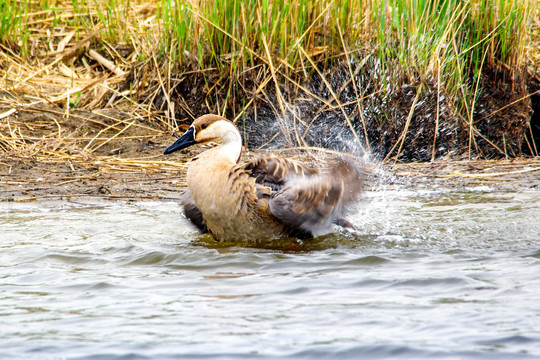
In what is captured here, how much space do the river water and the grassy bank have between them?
6.86 ft

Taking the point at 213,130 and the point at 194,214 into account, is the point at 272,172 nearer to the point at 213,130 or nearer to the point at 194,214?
the point at 213,130

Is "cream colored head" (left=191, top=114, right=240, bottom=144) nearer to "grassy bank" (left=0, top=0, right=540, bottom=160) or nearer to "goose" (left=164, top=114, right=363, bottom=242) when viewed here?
"goose" (left=164, top=114, right=363, bottom=242)

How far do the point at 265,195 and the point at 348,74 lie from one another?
3.41 metres

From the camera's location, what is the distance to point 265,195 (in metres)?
4.69

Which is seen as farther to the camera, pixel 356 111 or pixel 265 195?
pixel 356 111

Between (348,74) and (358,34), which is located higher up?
(358,34)

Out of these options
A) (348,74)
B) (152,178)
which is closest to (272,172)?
(152,178)

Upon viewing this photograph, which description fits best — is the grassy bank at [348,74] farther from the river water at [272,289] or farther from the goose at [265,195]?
the goose at [265,195]

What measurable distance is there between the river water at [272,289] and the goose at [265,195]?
166 mm

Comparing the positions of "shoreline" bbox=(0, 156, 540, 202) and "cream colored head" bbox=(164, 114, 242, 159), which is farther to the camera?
"shoreline" bbox=(0, 156, 540, 202)

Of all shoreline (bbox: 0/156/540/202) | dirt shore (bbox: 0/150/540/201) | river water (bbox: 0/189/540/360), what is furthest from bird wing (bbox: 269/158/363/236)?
dirt shore (bbox: 0/150/540/201)

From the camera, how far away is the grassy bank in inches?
295

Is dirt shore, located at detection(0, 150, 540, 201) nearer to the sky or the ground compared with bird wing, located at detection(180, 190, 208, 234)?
nearer to the ground

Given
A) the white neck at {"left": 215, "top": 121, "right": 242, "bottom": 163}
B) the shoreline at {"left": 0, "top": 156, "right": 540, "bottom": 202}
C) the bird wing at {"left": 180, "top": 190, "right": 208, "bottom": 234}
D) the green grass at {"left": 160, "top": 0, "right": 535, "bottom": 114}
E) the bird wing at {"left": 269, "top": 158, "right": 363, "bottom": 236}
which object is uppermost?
the green grass at {"left": 160, "top": 0, "right": 535, "bottom": 114}
